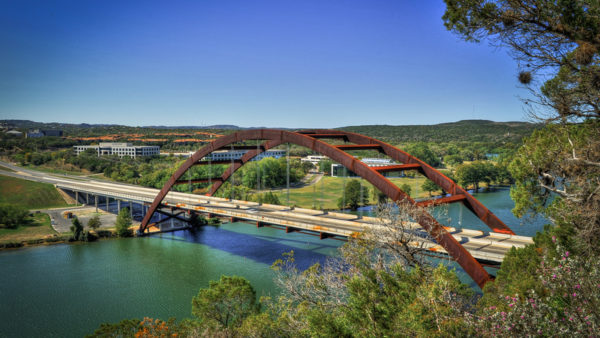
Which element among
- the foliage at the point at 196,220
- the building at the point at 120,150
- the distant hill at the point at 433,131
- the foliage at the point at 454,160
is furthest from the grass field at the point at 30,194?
the distant hill at the point at 433,131

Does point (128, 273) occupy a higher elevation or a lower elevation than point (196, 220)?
lower

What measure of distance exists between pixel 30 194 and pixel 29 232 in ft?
49.8

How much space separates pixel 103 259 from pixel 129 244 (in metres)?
4.41

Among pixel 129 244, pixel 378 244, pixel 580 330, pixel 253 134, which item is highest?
pixel 253 134

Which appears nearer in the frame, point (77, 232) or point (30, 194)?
point (77, 232)

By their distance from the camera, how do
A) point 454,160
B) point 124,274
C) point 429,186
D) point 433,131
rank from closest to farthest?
point 124,274, point 429,186, point 454,160, point 433,131

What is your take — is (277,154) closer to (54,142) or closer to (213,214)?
(54,142)

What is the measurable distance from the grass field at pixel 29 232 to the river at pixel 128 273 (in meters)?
2.72

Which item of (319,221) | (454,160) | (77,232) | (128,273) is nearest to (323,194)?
(319,221)

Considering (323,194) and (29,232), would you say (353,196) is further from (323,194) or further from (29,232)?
(29,232)

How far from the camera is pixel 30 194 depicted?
4628cm

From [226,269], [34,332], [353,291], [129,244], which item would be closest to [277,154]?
[129,244]

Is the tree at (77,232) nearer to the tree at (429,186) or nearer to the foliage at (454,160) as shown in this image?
the tree at (429,186)

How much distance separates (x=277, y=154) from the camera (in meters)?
95.2
